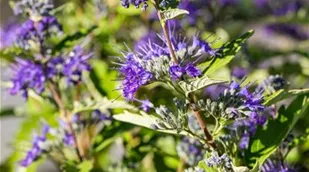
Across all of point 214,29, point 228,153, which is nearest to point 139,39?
Answer: point 214,29

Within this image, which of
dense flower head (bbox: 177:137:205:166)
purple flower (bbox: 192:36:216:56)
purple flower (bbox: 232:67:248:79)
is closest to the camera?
purple flower (bbox: 192:36:216:56)

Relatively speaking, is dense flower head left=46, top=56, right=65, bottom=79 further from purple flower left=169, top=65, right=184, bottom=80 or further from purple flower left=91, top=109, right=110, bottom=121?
purple flower left=169, top=65, right=184, bottom=80

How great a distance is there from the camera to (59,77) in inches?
67.0

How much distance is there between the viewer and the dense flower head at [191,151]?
166 centimetres

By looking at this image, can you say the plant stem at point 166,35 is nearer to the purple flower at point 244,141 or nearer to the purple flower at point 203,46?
the purple flower at point 203,46

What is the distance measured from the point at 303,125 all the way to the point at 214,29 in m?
0.48

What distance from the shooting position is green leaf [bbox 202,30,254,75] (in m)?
1.24

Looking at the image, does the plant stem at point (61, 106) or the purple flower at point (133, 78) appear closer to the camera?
the purple flower at point (133, 78)

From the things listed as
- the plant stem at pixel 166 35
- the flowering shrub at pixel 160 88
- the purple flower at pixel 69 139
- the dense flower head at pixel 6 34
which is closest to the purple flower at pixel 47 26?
the flowering shrub at pixel 160 88

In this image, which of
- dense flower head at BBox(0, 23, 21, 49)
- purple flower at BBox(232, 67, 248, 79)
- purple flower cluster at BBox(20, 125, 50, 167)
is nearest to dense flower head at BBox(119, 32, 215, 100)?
purple flower cluster at BBox(20, 125, 50, 167)

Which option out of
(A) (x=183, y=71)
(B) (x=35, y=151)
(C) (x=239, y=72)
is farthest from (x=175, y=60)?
(C) (x=239, y=72)

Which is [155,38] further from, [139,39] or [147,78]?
[147,78]

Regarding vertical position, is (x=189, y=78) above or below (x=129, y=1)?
below

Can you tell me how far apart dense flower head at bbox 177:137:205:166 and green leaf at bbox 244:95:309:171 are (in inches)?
10.7
